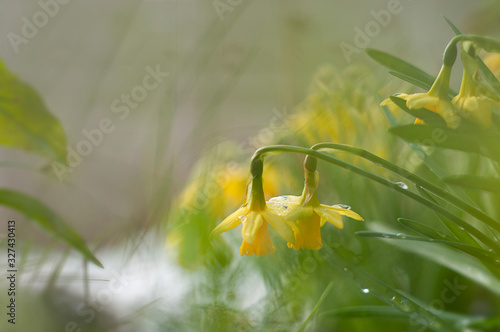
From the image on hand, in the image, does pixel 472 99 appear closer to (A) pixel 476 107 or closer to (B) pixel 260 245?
(A) pixel 476 107

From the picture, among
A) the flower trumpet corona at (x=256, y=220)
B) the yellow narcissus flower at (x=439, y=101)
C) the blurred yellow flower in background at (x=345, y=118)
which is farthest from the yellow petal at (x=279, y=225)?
the blurred yellow flower in background at (x=345, y=118)

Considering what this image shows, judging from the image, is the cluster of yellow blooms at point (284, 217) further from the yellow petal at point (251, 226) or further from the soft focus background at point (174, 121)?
the soft focus background at point (174, 121)

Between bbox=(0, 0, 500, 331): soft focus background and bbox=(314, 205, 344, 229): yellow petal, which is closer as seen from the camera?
bbox=(314, 205, 344, 229): yellow petal

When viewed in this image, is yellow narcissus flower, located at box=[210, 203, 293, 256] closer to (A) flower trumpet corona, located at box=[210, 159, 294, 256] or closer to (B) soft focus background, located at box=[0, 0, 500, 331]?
(A) flower trumpet corona, located at box=[210, 159, 294, 256]

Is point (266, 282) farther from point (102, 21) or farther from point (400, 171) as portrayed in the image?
point (102, 21)

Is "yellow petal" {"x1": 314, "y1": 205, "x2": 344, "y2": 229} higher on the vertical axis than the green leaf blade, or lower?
lower

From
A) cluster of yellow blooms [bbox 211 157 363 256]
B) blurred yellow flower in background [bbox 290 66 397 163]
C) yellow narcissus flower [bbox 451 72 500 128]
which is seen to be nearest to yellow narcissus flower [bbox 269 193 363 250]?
cluster of yellow blooms [bbox 211 157 363 256]

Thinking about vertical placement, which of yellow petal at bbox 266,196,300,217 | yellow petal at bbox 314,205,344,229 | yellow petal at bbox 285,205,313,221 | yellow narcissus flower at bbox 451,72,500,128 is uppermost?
yellow narcissus flower at bbox 451,72,500,128
